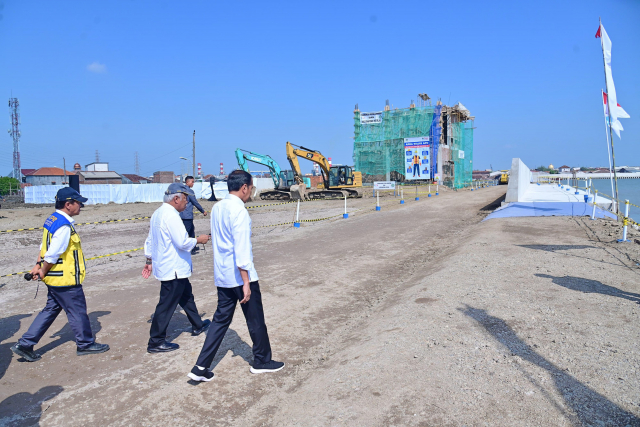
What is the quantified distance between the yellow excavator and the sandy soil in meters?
25.1

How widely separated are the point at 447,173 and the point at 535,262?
5116cm

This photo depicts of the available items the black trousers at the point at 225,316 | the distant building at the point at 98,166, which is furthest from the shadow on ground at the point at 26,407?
the distant building at the point at 98,166

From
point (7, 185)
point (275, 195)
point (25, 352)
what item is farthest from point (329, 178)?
point (7, 185)

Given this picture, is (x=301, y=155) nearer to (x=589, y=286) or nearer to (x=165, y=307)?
(x=589, y=286)

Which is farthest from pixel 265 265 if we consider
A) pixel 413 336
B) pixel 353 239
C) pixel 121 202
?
pixel 121 202

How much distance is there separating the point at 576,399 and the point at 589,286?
138 inches

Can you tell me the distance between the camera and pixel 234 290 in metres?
3.81

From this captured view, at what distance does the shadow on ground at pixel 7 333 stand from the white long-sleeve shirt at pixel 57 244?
1258 mm

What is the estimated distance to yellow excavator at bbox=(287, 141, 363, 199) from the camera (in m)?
33.3

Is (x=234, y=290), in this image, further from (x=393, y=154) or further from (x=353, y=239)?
(x=393, y=154)

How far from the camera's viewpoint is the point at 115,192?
122 ft

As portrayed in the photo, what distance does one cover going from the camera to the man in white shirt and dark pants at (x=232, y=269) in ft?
12.1

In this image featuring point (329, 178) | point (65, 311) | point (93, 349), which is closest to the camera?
point (65, 311)

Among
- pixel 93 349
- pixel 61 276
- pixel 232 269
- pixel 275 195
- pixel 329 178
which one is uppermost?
pixel 329 178
